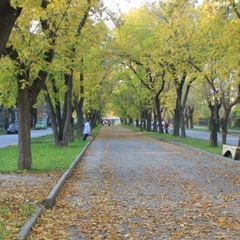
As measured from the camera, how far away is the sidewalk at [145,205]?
20.5 feet

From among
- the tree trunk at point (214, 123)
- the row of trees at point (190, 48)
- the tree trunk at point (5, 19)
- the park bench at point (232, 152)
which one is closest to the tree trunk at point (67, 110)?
the row of trees at point (190, 48)

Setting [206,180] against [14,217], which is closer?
[14,217]

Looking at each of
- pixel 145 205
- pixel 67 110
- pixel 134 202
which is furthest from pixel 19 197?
pixel 67 110

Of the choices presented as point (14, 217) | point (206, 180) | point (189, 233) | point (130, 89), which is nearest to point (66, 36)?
point (206, 180)

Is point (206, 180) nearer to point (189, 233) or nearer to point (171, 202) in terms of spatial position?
point (171, 202)

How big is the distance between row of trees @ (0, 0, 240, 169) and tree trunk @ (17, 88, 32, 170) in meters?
0.03

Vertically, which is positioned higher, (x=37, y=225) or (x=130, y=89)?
(x=130, y=89)

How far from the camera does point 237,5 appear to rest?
539 inches

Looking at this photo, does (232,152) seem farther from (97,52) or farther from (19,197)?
(97,52)

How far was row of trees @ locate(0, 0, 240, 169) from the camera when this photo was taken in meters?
10.8

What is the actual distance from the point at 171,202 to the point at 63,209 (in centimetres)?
223

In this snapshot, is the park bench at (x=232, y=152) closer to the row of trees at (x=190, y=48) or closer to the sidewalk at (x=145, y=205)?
the sidewalk at (x=145, y=205)

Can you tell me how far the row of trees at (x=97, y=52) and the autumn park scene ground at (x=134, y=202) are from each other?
2.73 m

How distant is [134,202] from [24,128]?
199 inches
